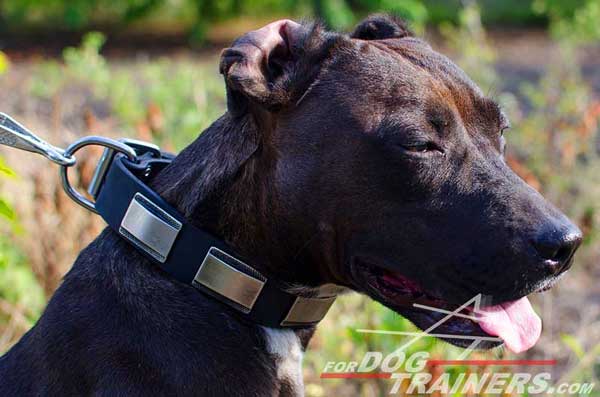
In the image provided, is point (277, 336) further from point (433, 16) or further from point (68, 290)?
point (433, 16)

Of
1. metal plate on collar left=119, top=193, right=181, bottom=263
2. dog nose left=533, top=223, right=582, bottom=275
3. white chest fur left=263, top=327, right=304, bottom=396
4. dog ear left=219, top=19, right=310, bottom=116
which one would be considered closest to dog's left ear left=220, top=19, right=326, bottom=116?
dog ear left=219, top=19, right=310, bottom=116

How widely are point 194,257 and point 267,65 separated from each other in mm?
554

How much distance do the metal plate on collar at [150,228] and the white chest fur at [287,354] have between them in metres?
0.36

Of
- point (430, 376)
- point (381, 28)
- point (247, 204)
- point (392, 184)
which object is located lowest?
point (430, 376)

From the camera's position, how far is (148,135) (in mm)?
4883

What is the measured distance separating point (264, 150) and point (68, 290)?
0.67m

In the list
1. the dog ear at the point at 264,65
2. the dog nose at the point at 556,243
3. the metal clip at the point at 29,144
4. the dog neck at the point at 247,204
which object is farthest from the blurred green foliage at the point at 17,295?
the dog nose at the point at 556,243

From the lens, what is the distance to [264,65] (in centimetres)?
258

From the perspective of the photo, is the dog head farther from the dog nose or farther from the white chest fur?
the white chest fur

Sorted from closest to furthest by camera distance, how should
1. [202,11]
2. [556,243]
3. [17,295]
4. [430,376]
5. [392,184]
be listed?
[556,243] < [392,184] < [430,376] < [17,295] < [202,11]

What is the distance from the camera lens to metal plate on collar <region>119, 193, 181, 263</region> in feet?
8.30

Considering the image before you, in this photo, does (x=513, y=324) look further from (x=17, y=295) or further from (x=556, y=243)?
(x=17, y=295)

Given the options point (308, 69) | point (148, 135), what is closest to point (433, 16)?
point (148, 135)

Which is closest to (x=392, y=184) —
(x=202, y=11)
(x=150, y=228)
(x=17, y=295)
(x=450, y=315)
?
(x=450, y=315)
